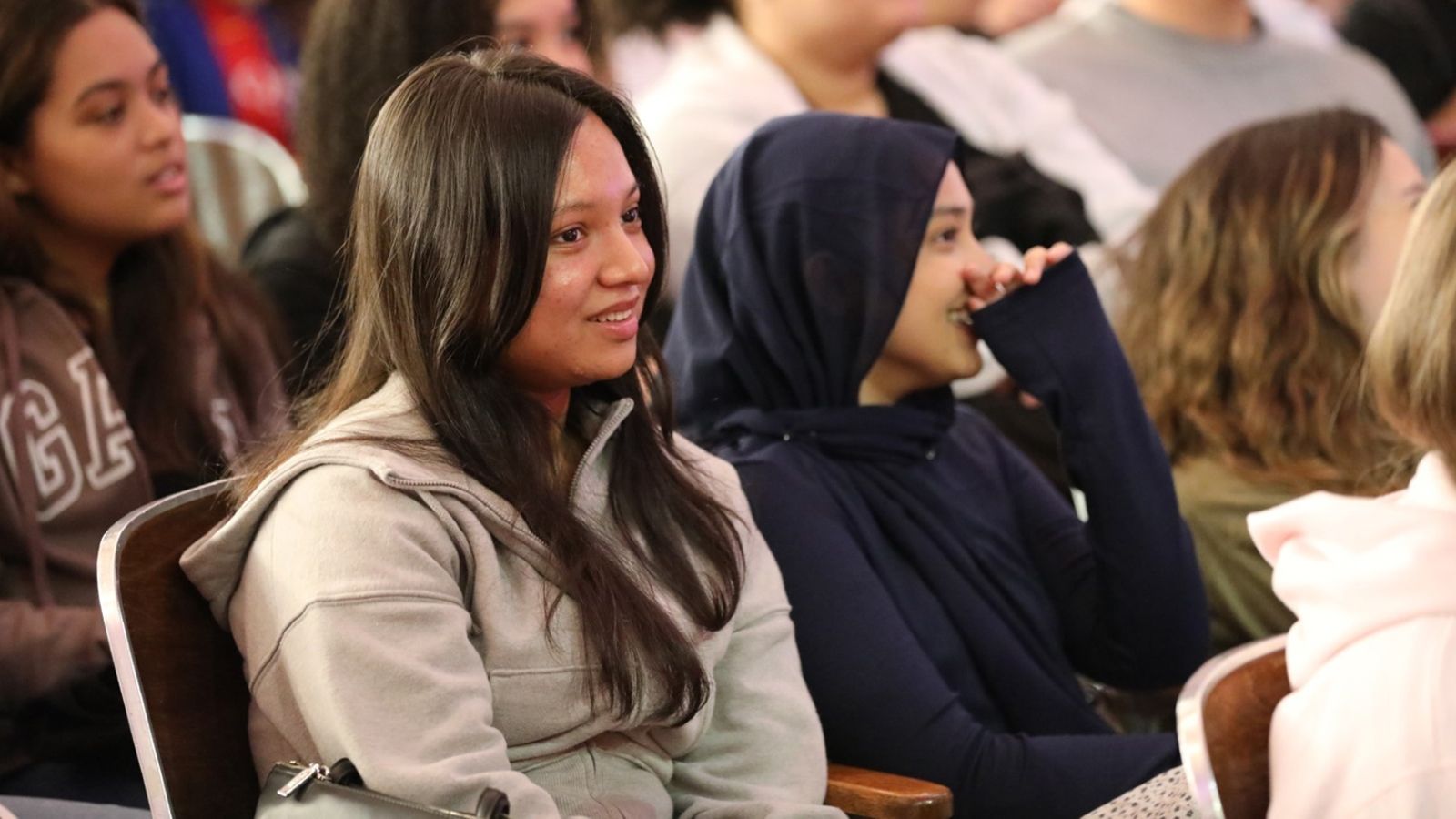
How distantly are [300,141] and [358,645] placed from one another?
55.8 inches

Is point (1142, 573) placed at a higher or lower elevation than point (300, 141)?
lower

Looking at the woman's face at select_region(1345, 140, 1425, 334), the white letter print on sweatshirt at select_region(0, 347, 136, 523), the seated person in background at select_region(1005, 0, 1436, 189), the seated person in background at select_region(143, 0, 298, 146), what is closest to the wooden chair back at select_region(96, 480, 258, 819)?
the white letter print on sweatshirt at select_region(0, 347, 136, 523)

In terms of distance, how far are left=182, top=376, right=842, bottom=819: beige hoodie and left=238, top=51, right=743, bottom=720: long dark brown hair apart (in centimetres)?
3

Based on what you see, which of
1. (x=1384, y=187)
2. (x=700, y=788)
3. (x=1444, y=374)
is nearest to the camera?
(x=1444, y=374)

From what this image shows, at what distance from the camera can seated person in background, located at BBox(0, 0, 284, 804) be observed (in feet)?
6.17

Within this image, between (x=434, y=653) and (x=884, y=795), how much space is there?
0.49 metres

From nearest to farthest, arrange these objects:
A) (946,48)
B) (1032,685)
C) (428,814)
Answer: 1. (428,814)
2. (1032,685)
3. (946,48)

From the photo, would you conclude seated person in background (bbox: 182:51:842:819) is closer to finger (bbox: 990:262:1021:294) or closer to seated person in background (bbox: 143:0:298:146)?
finger (bbox: 990:262:1021:294)

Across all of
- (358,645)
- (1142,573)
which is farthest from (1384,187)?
(358,645)

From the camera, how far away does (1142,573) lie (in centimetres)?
208

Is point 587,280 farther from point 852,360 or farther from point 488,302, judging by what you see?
point 852,360

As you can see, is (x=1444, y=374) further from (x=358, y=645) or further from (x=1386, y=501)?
(x=358, y=645)

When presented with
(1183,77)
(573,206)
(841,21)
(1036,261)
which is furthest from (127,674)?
(1183,77)

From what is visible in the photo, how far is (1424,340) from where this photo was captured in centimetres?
160
